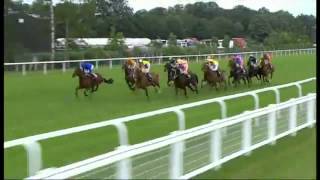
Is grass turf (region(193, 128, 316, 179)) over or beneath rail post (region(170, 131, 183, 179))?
beneath

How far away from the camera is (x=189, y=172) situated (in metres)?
4.18

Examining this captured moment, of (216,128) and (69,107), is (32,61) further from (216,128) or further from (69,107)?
(216,128)

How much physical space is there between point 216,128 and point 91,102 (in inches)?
267

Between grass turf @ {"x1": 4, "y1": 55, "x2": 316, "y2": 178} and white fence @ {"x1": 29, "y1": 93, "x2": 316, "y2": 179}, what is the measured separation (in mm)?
1366

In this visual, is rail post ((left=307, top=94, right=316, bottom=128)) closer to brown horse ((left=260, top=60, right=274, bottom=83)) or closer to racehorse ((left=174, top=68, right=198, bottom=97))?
racehorse ((left=174, top=68, right=198, bottom=97))

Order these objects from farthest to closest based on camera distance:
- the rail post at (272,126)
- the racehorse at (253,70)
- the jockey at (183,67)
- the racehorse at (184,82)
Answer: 1. the racehorse at (253,70)
2. the jockey at (183,67)
3. the racehorse at (184,82)
4. the rail post at (272,126)

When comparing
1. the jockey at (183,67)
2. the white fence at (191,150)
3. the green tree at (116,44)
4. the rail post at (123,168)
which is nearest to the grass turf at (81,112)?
the jockey at (183,67)

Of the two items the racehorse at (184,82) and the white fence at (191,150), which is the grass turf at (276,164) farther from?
the racehorse at (184,82)

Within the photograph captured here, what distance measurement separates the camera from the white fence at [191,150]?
3027 millimetres

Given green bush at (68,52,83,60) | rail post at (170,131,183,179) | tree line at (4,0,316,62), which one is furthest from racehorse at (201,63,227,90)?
rail post at (170,131,183,179)

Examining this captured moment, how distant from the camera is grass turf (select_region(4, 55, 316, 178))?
19.1 ft

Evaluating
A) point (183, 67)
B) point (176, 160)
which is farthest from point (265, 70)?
point (176, 160)

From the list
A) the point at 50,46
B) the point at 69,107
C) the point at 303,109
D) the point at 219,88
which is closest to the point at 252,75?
the point at 219,88

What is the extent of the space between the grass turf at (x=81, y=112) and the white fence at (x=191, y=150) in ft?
4.48
